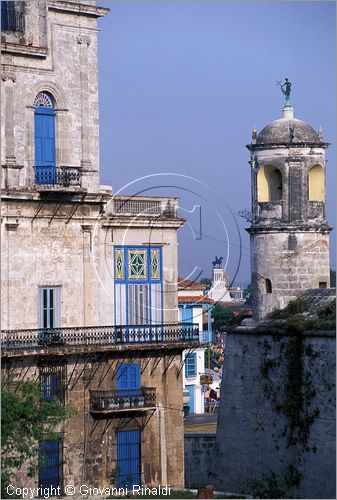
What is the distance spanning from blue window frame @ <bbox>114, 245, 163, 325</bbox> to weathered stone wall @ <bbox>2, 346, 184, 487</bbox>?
1171mm

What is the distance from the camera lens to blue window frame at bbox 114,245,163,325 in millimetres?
42125

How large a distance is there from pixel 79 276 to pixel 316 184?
706cm

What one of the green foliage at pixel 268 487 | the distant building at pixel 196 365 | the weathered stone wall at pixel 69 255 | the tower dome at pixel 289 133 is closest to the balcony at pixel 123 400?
the weathered stone wall at pixel 69 255

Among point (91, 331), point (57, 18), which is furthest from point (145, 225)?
point (57, 18)

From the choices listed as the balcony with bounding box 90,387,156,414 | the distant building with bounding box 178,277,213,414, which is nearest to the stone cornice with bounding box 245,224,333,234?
the balcony with bounding box 90,387,156,414

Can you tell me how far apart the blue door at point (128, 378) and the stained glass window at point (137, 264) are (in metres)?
2.59

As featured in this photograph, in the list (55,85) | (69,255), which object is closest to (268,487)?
(69,255)

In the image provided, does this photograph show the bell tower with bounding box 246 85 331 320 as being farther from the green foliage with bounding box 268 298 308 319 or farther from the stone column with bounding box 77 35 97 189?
the stone column with bounding box 77 35 97 189

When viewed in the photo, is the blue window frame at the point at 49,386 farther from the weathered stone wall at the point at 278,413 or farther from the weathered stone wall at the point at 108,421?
the weathered stone wall at the point at 278,413

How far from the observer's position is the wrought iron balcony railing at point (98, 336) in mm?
38875

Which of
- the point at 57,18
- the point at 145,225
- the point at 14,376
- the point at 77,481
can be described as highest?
the point at 57,18

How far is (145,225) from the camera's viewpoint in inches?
1677

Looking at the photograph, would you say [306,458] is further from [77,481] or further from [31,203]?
[31,203]

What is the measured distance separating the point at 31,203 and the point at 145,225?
4.20 m
